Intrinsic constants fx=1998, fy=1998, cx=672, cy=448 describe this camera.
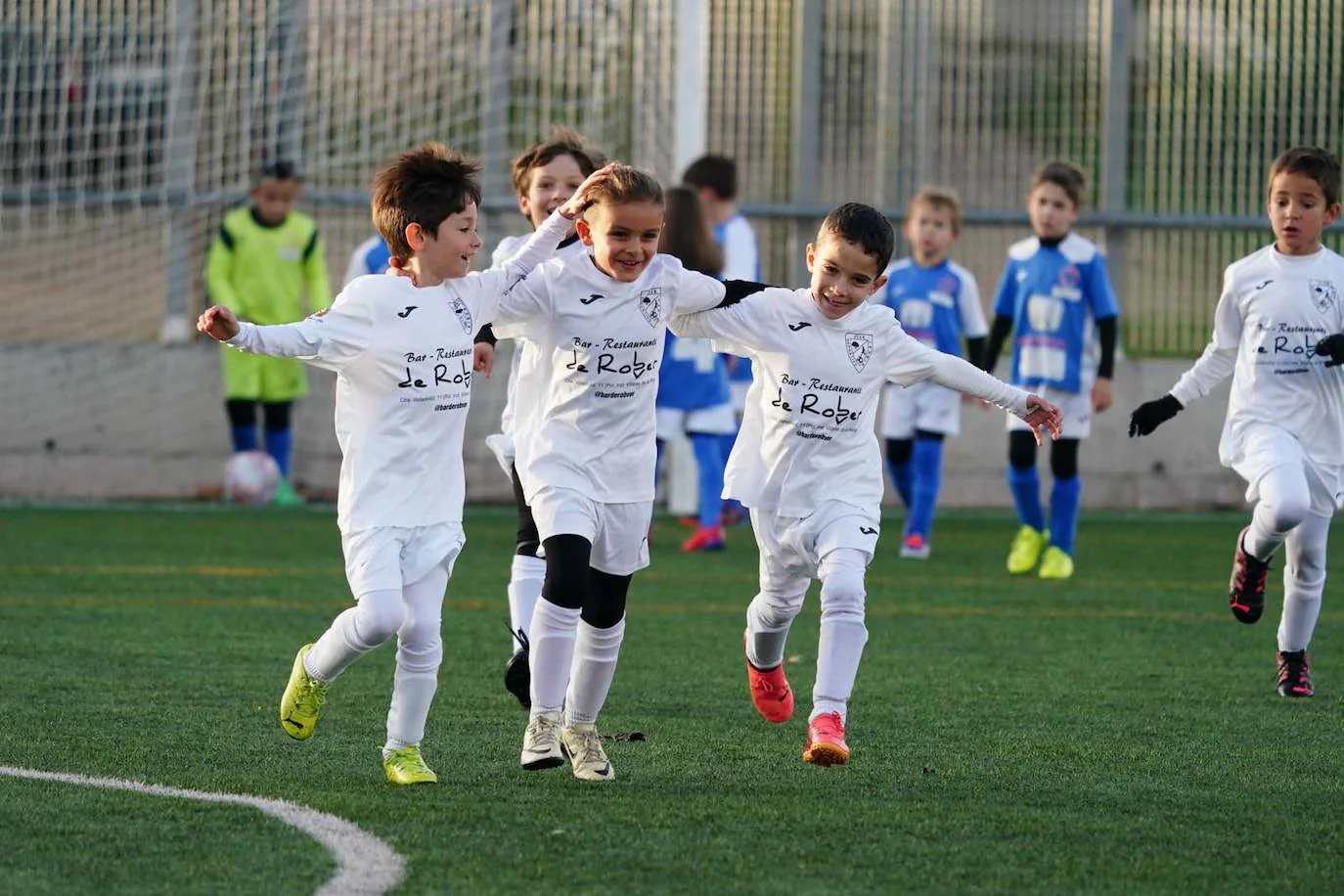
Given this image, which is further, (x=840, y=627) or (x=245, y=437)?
(x=245, y=437)

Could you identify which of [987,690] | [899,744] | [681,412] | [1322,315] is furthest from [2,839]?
[681,412]

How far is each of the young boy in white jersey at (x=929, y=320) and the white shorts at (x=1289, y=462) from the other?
3.96m

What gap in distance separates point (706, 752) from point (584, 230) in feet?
4.52

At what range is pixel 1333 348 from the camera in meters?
6.19

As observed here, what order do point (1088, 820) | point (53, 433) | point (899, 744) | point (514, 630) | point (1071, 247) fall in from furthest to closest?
point (53, 433)
point (1071, 247)
point (514, 630)
point (899, 744)
point (1088, 820)

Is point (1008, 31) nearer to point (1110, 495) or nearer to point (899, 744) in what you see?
point (1110, 495)

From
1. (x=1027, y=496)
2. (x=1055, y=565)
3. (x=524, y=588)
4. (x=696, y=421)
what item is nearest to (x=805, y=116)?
(x=696, y=421)

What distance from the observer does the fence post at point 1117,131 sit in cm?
1350

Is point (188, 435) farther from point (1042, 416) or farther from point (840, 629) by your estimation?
point (1042, 416)

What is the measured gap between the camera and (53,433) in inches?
499

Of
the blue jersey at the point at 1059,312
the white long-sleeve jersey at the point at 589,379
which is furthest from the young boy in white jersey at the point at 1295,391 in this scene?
the blue jersey at the point at 1059,312

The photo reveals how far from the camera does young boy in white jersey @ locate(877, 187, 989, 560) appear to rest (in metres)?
10.4

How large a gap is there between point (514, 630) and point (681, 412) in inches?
183

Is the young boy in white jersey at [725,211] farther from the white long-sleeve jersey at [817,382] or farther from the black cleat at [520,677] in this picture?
the white long-sleeve jersey at [817,382]
